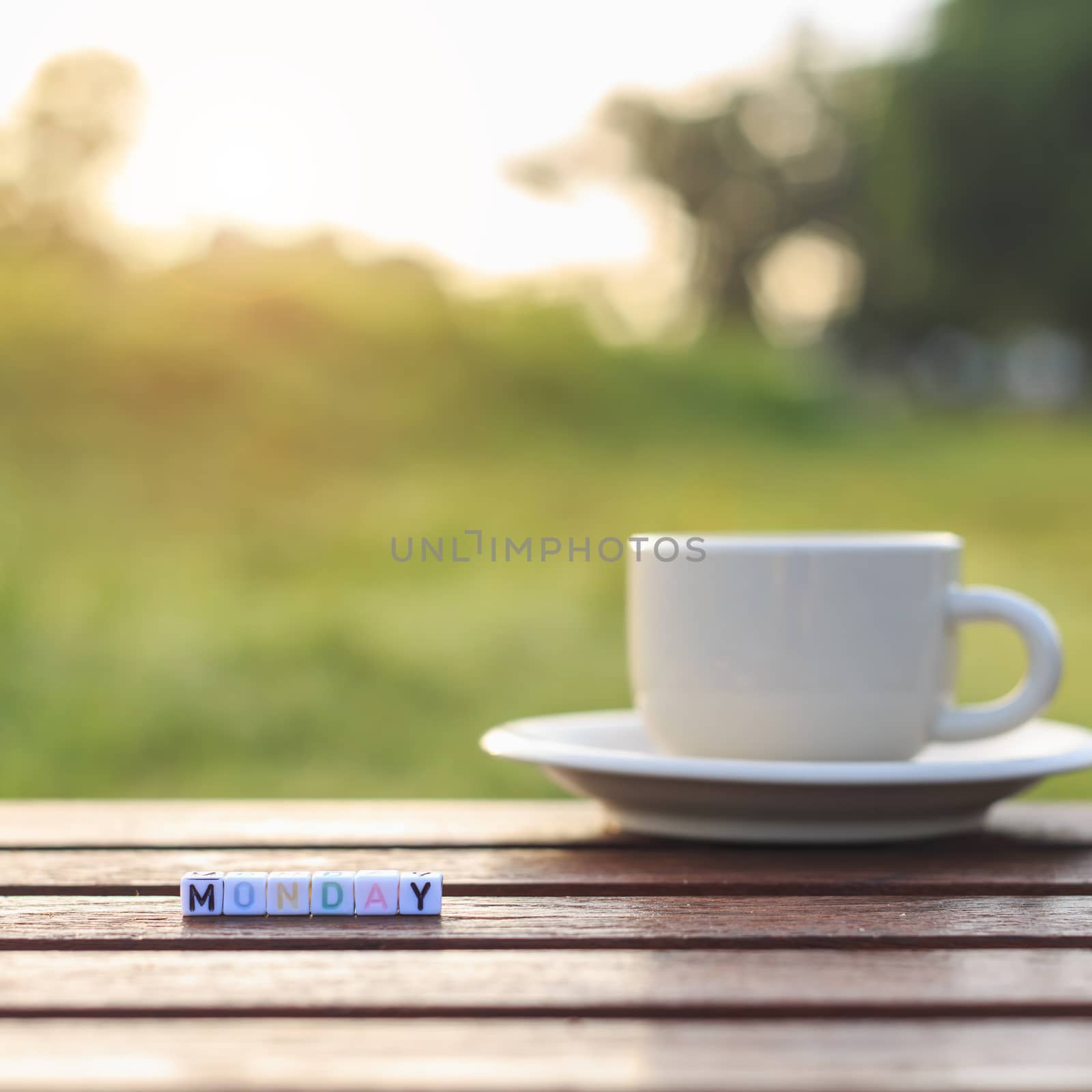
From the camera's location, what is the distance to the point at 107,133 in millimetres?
3082

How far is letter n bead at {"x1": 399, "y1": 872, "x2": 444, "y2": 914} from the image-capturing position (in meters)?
0.57

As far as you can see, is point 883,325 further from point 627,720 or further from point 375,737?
point 627,720

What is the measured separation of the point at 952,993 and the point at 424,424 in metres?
3.02

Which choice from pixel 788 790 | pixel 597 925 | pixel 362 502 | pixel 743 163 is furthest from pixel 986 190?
pixel 597 925

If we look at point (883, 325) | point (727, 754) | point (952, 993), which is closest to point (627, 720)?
point (727, 754)

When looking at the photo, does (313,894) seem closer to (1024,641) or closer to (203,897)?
(203,897)

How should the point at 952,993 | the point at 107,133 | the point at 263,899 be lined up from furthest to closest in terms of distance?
the point at 107,133, the point at 263,899, the point at 952,993

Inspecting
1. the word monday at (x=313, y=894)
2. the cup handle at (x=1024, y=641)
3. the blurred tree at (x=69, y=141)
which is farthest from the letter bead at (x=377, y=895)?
the blurred tree at (x=69, y=141)

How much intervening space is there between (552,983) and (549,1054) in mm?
68

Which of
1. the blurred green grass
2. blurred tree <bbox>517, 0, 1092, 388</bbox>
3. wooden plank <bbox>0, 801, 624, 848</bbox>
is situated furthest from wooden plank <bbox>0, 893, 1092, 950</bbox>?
blurred tree <bbox>517, 0, 1092, 388</bbox>

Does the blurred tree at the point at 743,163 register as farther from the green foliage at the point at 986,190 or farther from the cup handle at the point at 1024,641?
the cup handle at the point at 1024,641

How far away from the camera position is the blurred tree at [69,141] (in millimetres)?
3062

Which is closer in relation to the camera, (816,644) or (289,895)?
(289,895)

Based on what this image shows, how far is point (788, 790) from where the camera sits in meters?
0.67
